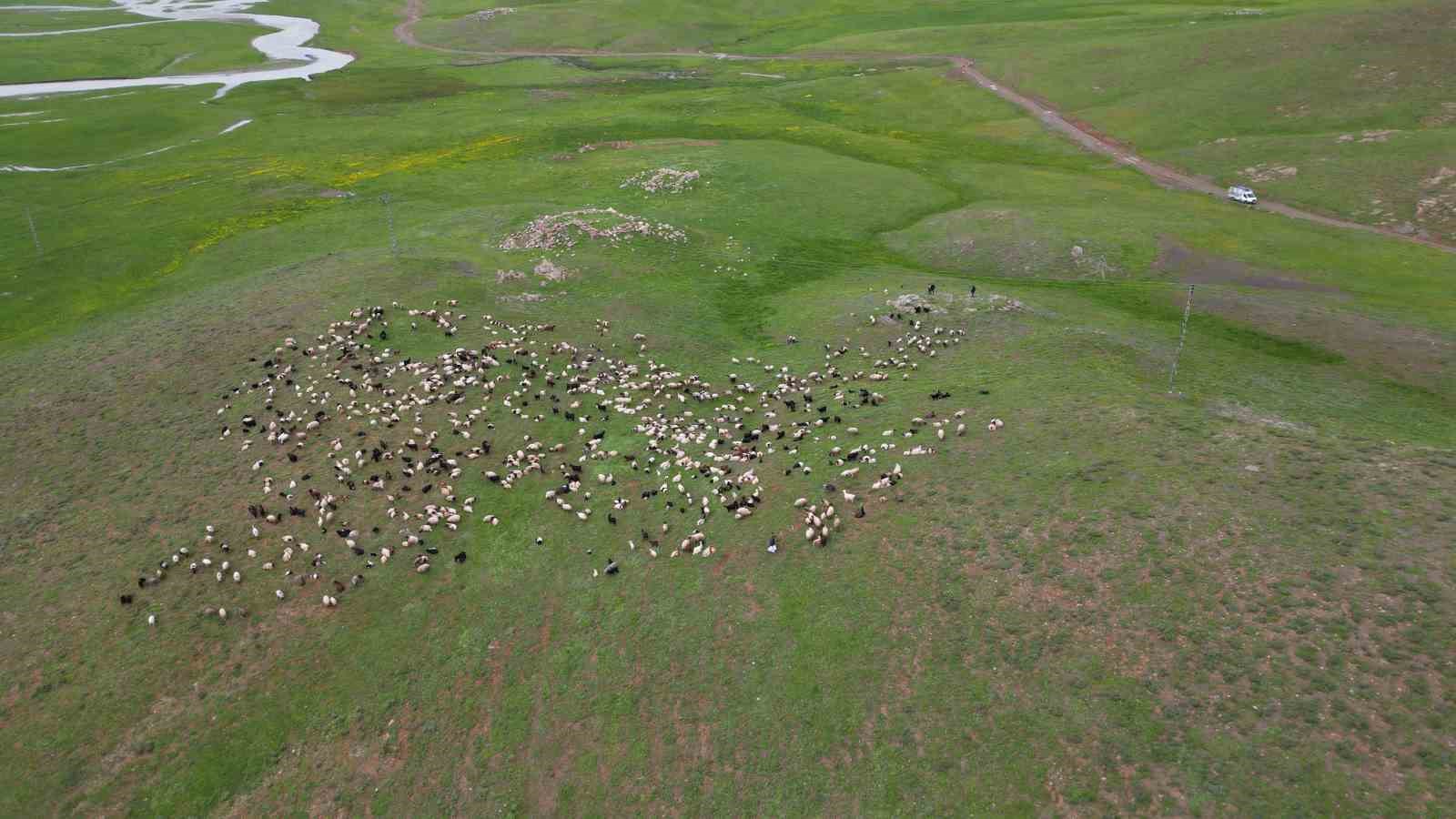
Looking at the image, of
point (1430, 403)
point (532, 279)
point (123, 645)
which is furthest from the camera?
point (532, 279)

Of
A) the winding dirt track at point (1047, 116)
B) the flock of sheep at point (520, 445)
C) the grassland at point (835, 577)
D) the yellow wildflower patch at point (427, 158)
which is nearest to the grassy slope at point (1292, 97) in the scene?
the winding dirt track at point (1047, 116)

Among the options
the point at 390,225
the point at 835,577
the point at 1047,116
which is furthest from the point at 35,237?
the point at 1047,116

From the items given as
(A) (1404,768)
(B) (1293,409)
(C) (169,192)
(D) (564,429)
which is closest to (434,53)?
(C) (169,192)

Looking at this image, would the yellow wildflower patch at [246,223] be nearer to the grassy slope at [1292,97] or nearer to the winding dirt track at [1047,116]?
the winding dirt track at [1047,116]

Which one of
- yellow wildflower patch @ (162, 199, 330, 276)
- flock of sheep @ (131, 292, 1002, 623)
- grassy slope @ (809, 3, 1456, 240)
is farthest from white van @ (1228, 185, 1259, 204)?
yellow wildflower patch @ (162, 199, 330, 276)

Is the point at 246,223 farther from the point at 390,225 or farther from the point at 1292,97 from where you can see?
the point at 1292,97

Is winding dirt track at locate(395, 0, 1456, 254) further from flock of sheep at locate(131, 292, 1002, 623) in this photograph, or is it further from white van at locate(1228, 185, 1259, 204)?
flock of sheep at locate(131, 292, 1002, 623)

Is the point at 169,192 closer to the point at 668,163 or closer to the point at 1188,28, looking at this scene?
the point at 668,163
